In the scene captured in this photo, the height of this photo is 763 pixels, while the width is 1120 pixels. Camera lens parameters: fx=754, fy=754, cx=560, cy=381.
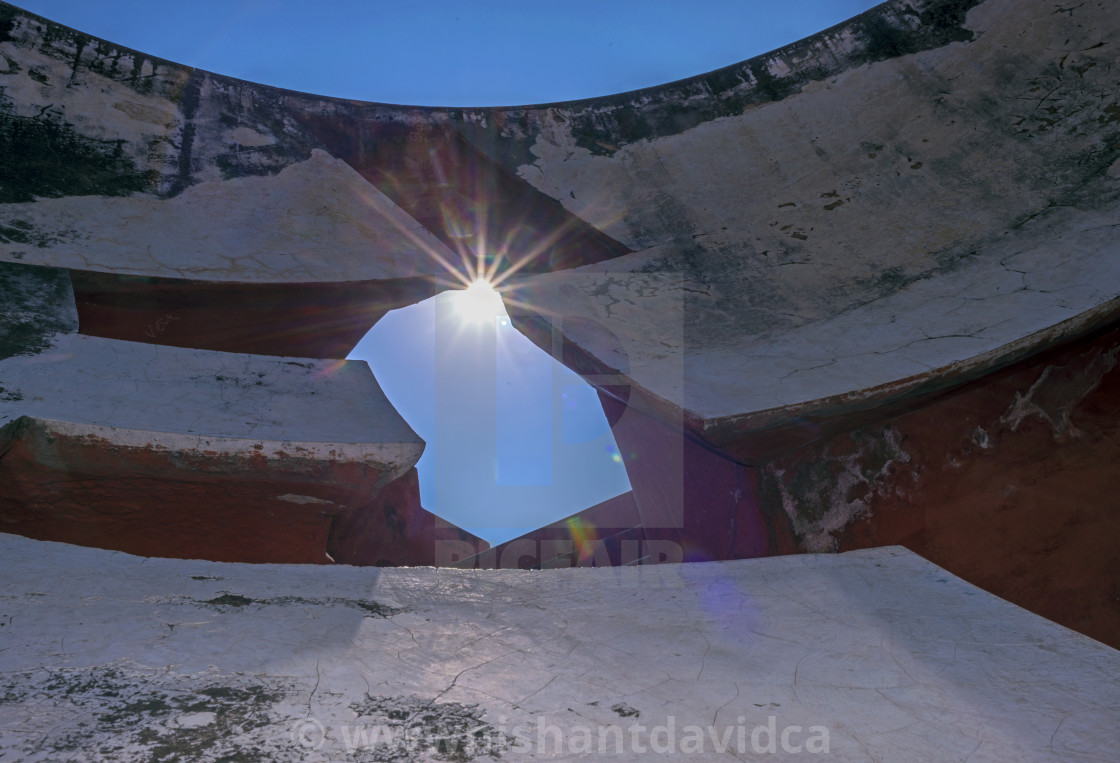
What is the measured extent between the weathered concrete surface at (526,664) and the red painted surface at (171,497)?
530 millimetres

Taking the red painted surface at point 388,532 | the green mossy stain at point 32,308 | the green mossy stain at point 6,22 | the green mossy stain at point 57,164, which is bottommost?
the red painted surface at point 388,532

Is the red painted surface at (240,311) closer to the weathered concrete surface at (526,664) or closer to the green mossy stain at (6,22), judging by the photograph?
the green mossy stain at (6,22)

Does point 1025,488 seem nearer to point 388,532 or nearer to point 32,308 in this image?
point 388,532

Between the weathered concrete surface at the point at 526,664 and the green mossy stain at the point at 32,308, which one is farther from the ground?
the green mossy stain at the point at 32,308

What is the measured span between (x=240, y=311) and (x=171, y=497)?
127cm

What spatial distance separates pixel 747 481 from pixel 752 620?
114 cm

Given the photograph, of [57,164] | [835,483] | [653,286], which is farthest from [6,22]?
[835,483]

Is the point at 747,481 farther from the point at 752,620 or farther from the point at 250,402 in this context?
the point at 250,402

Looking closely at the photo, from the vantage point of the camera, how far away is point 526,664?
1.24m

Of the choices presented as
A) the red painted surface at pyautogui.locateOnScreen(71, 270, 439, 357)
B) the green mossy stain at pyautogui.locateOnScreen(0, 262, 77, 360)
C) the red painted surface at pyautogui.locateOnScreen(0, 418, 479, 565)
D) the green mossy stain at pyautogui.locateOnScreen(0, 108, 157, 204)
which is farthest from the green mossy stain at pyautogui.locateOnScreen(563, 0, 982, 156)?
the green mossy stain at pyautogui.locateOnScreen(0, 262, 77, 360)

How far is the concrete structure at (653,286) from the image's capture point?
2307 mm

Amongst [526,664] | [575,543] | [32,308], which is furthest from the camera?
[575,543]

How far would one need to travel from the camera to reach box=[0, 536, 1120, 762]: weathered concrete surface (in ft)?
3.20

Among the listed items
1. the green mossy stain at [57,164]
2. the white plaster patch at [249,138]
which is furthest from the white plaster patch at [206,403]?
the white plaster patch at [249,138]
